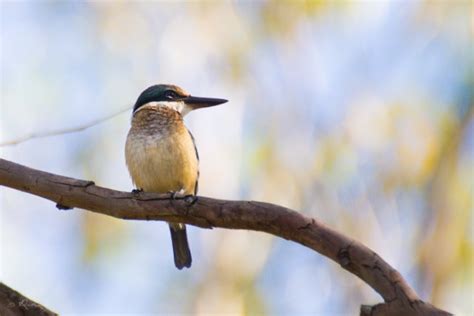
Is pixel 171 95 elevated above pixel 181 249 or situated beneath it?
elevated above

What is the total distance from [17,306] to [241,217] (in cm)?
92

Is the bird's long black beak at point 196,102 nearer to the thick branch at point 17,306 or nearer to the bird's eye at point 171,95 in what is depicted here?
the bird's eye at point 171,95

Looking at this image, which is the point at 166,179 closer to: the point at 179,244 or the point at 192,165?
the point at 192,165

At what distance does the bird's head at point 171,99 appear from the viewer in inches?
217

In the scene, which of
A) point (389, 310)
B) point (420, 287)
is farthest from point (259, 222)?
point (420, 287)

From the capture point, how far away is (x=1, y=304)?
11.0ft

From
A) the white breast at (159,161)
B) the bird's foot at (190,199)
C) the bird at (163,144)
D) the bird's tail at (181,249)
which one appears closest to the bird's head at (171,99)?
the bird at (163,144)

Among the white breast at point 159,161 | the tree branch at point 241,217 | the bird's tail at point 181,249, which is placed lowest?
the tree branch at point 241,217

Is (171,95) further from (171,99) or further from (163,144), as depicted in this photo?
(163,144)

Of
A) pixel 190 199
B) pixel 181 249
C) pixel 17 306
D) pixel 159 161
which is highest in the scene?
pixel 159 161

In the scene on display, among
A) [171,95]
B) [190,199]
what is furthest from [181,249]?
[190,199]

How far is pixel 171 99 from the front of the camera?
18.2ft

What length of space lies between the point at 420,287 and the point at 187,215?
11.1 ft

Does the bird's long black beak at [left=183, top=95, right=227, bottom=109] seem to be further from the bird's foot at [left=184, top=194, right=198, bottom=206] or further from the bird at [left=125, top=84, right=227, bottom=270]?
the bird's foot at [left=184, top=194, right=198, bottom=206]
